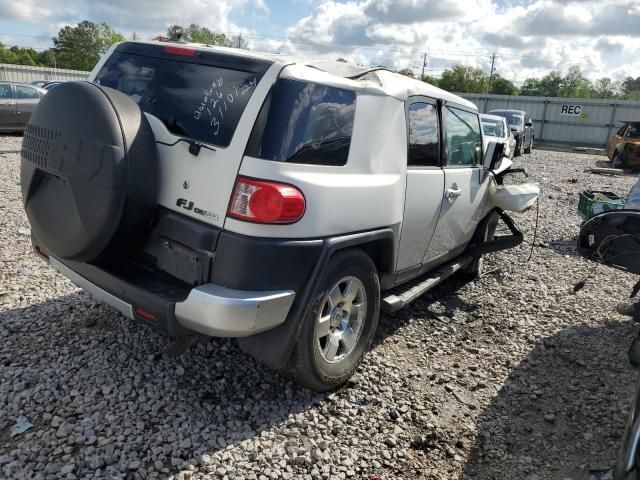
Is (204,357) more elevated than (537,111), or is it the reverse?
(537,111)

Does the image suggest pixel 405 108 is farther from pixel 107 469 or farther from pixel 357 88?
pixel 107 469

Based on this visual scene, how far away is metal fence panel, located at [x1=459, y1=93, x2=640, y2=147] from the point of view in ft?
104

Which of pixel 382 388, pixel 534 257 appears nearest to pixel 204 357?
pixel 382 388

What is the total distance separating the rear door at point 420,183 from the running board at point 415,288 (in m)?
0.19

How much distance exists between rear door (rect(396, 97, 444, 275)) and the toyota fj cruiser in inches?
12.2

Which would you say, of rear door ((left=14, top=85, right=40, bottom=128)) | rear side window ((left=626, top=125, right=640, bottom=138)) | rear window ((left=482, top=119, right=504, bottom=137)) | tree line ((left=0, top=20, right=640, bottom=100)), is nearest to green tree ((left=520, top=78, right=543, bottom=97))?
tree line ((left=0, top=20, right=640, bottom=100))

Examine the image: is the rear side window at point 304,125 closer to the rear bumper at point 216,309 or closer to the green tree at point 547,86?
the rear bumper at point 216,309

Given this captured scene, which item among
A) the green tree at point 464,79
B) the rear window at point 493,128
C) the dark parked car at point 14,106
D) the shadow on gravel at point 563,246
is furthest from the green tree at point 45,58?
the shadow on gravel at point 563,246

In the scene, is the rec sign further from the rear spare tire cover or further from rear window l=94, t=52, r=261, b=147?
the rear spare tire cover

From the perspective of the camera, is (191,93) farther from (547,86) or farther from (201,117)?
(547,86)

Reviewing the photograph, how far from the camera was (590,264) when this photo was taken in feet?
21.4

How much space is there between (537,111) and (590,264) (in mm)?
30634

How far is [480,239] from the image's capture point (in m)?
5.44

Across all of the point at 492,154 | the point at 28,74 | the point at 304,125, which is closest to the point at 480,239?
the point at 492,154
